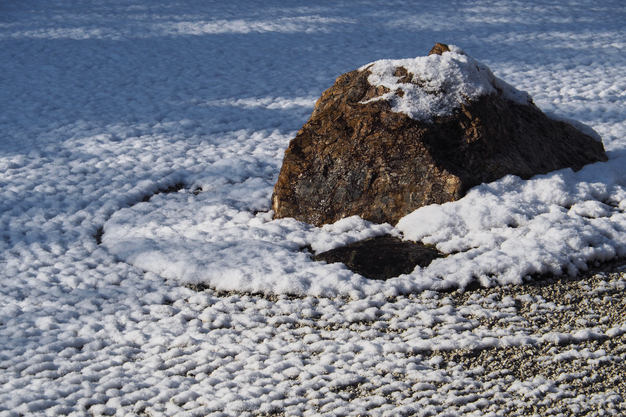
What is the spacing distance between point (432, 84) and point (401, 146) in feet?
1.96

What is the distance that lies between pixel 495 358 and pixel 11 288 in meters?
3.17

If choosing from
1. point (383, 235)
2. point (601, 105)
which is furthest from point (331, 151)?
point (601, 105)

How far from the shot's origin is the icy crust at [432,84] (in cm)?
445

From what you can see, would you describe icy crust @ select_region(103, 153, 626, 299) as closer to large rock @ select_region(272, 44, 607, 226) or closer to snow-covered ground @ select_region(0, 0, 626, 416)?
snow-covered ground @ select_region(0, 0, 626, 416)

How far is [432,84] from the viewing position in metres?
4.52

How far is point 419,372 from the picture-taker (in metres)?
2.95

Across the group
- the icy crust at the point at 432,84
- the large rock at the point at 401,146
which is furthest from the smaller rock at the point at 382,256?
the icy crust at the point at 432,84

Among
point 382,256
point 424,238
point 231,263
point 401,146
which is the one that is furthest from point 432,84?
point 231,263

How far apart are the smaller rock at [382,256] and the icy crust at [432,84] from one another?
1013mm

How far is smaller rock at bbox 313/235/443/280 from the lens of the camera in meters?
3.88

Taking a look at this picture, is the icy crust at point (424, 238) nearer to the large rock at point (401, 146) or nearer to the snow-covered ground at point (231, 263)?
the snow-covered ground at point (231, 263)

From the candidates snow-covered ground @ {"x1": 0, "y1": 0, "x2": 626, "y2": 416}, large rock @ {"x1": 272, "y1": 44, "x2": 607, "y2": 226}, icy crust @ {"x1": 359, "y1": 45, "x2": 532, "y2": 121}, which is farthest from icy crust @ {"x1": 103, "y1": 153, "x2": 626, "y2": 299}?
icy crust @ {"x1": 359, "y1": 45, "x2": 532, "y2": 121}

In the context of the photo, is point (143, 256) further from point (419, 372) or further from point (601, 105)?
point (601, 105)

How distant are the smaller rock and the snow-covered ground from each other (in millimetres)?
95
